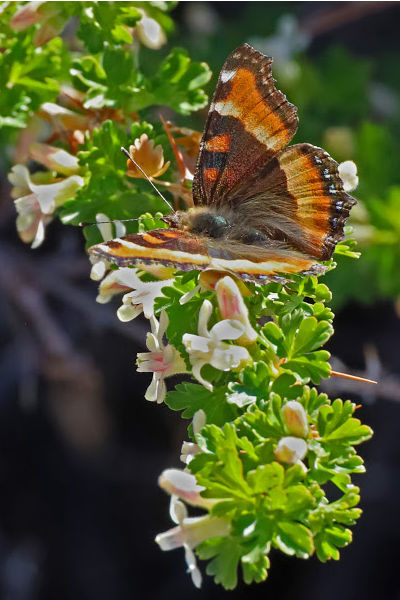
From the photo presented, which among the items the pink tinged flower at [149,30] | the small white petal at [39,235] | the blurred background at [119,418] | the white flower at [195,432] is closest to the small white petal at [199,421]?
the white flower at [195,432]

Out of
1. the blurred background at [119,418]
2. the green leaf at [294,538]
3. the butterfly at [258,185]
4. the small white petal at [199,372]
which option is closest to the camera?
the green leaf at [294,538]

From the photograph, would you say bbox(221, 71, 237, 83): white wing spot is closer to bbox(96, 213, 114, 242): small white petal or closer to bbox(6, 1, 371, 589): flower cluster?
bbox(6, 1, 371, 589): flower cluster

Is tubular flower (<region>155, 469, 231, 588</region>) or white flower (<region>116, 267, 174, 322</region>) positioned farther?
white flower (<region>116, 267, 174, 322</region>)

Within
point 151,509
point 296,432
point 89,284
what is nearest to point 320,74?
point 89,284

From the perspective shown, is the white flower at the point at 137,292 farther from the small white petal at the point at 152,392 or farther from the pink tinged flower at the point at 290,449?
the pink tinged flower at the point at 290,449

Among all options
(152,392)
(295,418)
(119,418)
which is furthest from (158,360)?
(119,418)

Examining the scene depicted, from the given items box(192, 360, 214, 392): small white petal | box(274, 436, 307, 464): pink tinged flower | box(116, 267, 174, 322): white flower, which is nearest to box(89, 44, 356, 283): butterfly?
box(116, 267, 174, 322): white flower
